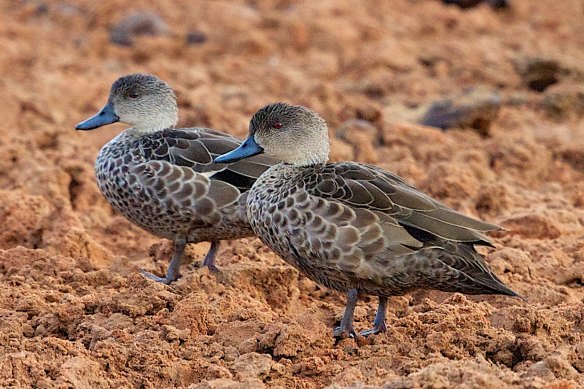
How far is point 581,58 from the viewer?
14.0 meters

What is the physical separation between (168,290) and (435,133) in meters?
4.84

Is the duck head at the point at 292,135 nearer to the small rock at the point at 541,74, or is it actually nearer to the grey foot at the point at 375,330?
the grey foot at the point at 375,330

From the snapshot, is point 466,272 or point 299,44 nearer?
point 466,272

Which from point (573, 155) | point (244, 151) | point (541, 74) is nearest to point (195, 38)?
point (541, 74)

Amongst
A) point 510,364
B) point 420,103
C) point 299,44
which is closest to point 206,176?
point 510,364

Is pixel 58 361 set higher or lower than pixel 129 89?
lower

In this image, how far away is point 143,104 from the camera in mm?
7602

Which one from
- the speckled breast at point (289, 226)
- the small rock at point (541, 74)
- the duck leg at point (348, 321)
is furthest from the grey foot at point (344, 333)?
the small rock at point (541, 74)

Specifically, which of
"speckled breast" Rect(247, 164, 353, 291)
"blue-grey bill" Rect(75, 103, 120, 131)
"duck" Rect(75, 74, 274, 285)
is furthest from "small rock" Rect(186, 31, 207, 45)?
"speckled breast" Rect(247, 164, 353, 291)

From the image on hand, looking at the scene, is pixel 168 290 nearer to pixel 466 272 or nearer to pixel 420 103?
pixel 466 272

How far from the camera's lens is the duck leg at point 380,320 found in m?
6.05

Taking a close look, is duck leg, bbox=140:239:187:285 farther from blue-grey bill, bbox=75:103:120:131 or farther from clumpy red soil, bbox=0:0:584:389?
blue-grey bill, bbox=75:103:120:131

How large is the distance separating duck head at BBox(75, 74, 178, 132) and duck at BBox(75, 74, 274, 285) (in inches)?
8.9

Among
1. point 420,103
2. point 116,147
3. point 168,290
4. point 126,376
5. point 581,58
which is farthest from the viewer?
point 581,58
